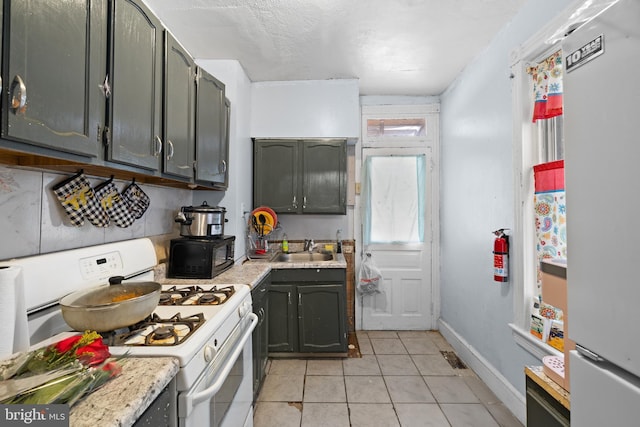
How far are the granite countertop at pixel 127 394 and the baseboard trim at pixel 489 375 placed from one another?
210 cm

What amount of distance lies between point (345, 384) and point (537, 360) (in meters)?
1.29

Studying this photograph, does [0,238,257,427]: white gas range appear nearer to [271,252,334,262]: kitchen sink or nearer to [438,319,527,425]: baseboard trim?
[271,252,334,262]: kitchen sink

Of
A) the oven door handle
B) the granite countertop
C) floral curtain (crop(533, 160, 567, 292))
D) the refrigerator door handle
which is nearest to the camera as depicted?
the granite countertop

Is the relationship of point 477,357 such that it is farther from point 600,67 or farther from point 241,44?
point 241,44

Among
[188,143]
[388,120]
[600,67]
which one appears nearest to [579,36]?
[600,67]

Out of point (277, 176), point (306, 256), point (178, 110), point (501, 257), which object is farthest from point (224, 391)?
point (277, 176)

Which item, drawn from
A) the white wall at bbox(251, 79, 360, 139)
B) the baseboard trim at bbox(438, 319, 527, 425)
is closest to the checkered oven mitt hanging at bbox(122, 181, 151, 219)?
the white wall at bbox(251, 79, 360, 139)

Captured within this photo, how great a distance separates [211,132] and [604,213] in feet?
6.78

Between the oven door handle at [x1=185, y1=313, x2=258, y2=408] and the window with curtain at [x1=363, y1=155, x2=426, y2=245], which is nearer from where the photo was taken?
the oven door handle at [x1=185, y1=313, x2=258, y2=408]

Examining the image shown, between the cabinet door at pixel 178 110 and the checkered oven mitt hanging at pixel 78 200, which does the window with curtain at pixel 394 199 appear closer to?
the cabinet door at pixel 178 110

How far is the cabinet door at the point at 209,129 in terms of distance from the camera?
1914 mm

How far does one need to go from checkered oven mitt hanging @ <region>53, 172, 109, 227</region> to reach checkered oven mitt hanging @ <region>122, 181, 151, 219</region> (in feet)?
0.74

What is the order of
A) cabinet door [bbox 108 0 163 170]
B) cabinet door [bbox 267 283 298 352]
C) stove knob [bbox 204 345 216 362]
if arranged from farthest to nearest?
cabinet door [bbox 267 283 298 352] < cabinet door [bbox 108 0 163 170] < stove knob [bbox 204 345 216 362]

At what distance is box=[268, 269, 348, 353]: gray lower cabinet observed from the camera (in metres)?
2.61
